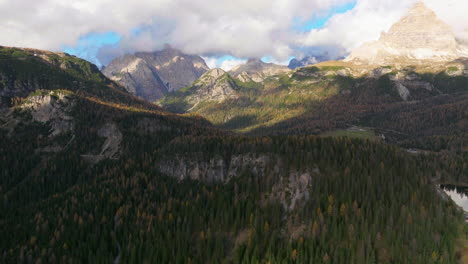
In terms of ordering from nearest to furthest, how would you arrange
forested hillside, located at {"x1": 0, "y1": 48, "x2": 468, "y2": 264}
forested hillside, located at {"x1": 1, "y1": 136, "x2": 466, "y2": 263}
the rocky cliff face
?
forested hillside, located at {"x1": 1, "y1": 136, "x2": 466, "y2": 263} < forested hillside, located at {"x1": 0, "y1": 48, "x2": 468, "y2": 264} < the rocky cliff face

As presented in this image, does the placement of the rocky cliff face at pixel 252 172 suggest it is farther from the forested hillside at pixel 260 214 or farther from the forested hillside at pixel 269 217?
the forested hillside at pixel 269 217

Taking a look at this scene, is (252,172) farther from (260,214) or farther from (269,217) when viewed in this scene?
(269,217)

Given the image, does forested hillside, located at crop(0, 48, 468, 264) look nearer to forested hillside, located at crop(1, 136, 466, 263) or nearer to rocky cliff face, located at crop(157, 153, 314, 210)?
forested hillside, located at crop(1, 136, 466, 263)

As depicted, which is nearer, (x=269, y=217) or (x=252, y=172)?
(x=269, y=217)

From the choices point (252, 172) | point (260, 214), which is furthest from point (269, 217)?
point (252, 172)

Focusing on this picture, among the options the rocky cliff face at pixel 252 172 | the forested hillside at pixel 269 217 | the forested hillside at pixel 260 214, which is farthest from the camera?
the rocky cliff face at pixel 252 172

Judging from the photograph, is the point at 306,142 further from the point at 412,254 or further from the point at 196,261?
the point at 196,261

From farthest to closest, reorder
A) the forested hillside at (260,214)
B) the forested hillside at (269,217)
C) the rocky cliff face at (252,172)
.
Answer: the rocky cliff face at (252,172) → the forested hillside at (260,214) → the forested hillside at (269,217)

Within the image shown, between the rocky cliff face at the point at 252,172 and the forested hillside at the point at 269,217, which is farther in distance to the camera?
the rocky cliff face at the point at 252,172

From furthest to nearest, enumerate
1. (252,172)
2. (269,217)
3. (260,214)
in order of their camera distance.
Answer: (252,172) → (260,214) → (269,217)

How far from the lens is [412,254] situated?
100312 millimetres

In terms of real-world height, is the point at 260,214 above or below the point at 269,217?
above

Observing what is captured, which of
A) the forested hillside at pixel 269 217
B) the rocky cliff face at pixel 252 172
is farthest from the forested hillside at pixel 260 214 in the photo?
the rocky cliff face at pixel 252 172

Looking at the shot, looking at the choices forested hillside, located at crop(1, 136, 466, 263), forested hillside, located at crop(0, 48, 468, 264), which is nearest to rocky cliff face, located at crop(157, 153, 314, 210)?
forested hillside, located at crop(0, 48, 468, 264)
